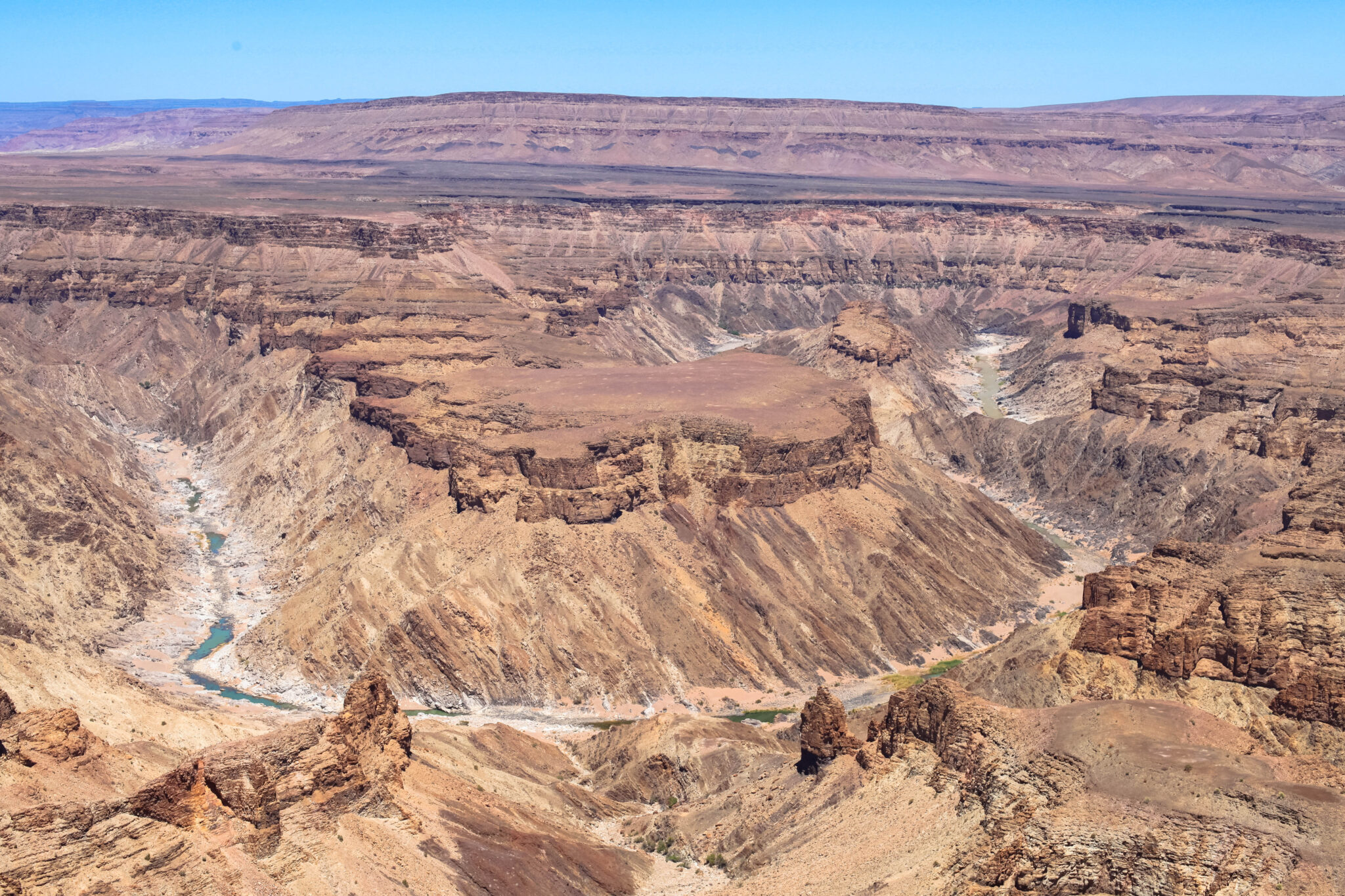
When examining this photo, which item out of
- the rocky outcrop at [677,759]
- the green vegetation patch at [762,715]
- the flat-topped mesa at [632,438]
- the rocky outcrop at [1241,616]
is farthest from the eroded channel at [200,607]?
the rocky outcrop at [1241,616]

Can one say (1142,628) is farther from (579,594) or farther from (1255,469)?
(1255,469)

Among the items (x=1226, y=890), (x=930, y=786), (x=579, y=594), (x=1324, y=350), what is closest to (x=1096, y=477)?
(x=1324, y=350)

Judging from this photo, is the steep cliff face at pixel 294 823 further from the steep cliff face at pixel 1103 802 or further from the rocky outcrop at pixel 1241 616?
the rocky outcrop at pixel 1241 616

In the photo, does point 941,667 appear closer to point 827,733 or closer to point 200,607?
point 827,733

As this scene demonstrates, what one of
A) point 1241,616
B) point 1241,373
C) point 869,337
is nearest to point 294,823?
point 1241,616

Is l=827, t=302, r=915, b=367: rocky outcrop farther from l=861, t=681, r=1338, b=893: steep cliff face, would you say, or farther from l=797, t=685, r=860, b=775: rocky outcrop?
l=861, t=681, r=1338, b=893: steep cliff face

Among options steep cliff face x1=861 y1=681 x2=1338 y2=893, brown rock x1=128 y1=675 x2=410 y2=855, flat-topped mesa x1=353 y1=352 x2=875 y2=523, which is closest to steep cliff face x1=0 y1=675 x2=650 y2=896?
brown rock x1=128 y1=675 x2=410 y2=855
